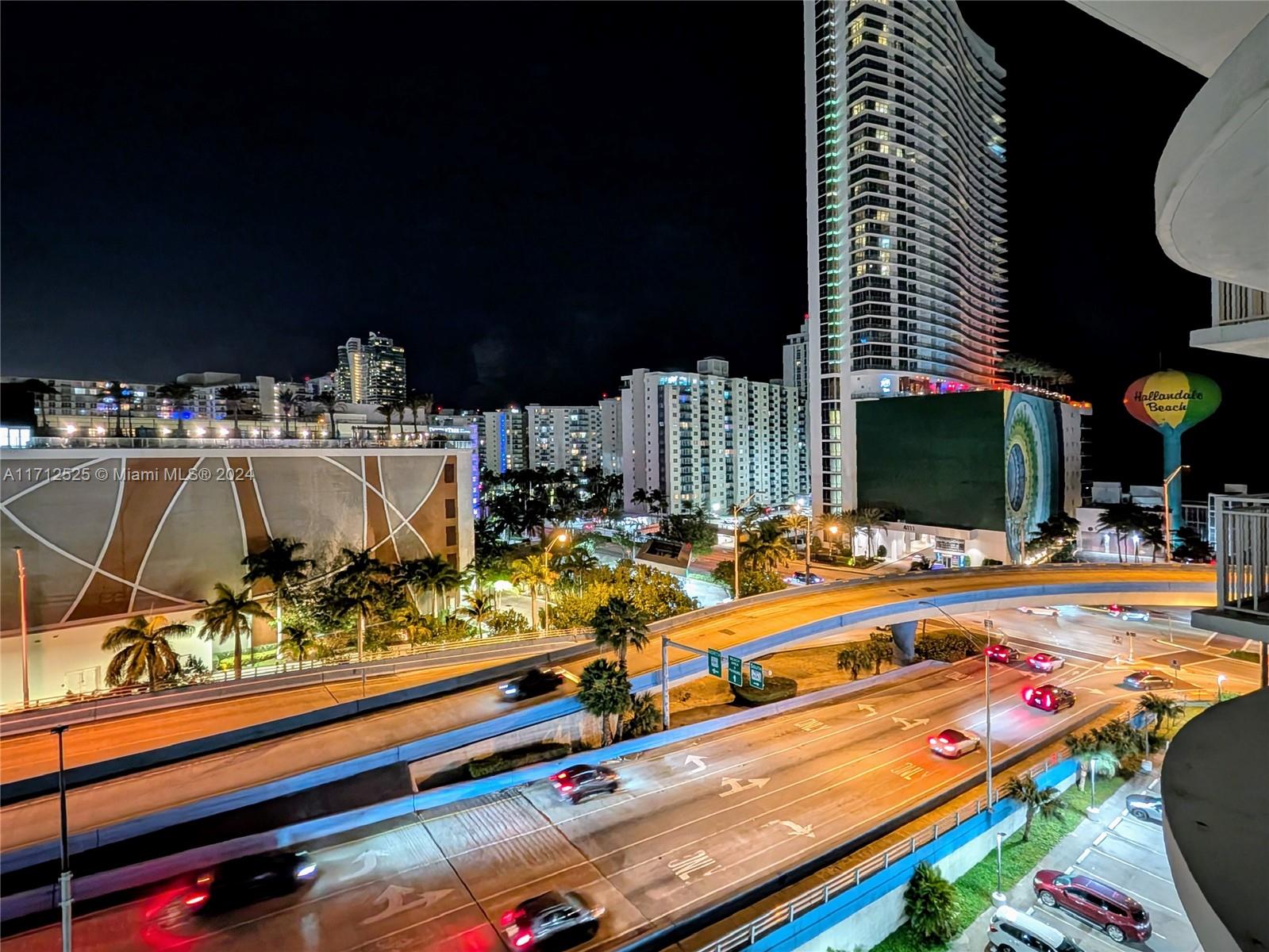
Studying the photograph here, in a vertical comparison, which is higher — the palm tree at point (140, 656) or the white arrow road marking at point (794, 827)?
the palm tree at point (140, 656)

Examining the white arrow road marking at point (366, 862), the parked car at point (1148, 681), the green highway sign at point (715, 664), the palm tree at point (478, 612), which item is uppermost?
the green highway sign at point (715, 664)

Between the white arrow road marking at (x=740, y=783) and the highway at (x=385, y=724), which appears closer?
the highway at (x=385, y=724)

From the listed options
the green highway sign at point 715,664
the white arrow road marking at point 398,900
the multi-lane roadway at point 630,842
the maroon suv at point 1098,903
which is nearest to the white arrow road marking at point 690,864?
the multi-lane roadway at point 630,842

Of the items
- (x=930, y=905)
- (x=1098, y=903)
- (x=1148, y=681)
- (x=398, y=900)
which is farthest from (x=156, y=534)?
(x=1148, y=681)

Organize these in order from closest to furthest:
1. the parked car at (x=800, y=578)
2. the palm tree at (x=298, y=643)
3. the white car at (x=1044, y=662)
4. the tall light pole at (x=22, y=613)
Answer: the tall light pole at (x=22, y=613), the palm tree at (x=298, y=643), the white car at (x=1044, y=662), the parked car at (x=800, y=578)

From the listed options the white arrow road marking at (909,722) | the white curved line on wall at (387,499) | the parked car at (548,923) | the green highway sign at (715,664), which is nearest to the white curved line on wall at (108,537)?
the white curved line on wall at (387,499)

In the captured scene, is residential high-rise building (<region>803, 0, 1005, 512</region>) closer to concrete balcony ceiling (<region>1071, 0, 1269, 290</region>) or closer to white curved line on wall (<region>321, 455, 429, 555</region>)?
white curved line on wall (<region>321, 455, 429, 555</region>)

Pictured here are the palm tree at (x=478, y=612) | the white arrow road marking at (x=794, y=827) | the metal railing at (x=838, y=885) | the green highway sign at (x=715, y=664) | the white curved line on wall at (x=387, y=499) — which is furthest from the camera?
the white curved line on wall at (x=387, y=499)

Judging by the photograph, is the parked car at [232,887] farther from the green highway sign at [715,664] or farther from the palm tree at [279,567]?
the palm tree at [279,567]
